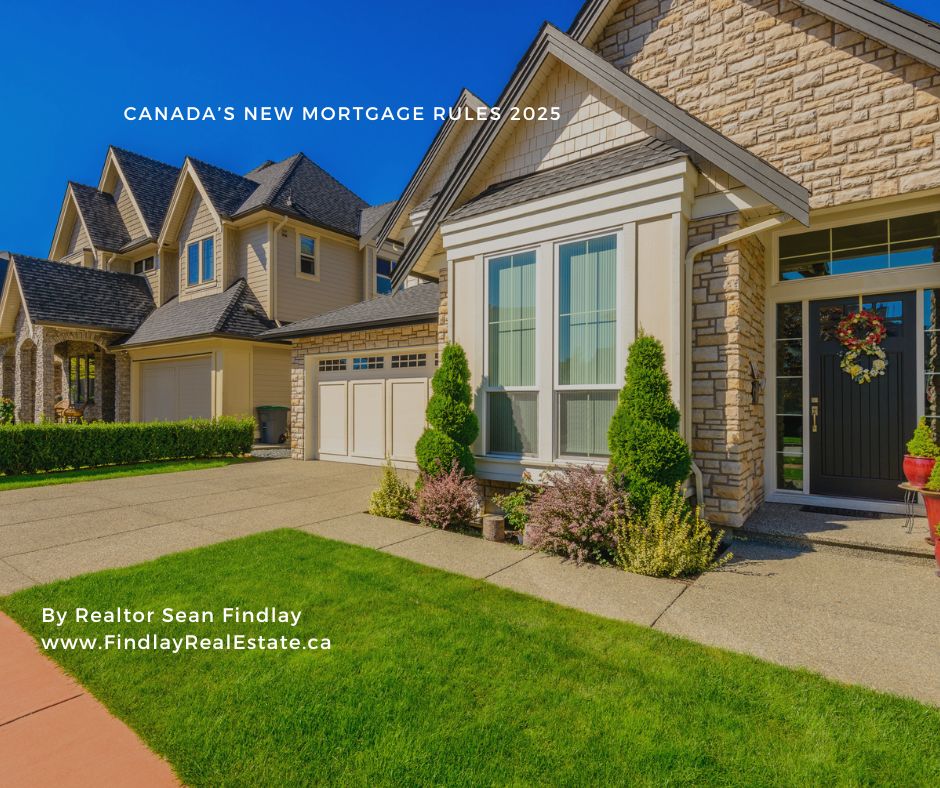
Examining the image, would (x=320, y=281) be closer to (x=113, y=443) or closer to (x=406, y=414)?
(x=113, y=443)

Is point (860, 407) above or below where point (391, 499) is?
above

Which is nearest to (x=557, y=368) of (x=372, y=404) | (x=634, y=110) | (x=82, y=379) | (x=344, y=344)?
(x=634, y=110)

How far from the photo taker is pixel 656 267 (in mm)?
5211

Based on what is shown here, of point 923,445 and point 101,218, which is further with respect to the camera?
point 101,218

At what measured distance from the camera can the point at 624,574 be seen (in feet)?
14.7

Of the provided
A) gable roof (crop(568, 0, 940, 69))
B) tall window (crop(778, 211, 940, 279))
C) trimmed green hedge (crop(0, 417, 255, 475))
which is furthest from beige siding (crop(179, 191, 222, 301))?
gable roof (crop(568, 0, 940, 69))

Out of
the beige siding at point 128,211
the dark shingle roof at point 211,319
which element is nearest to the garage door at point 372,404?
the dark shingle roof at point 211,319

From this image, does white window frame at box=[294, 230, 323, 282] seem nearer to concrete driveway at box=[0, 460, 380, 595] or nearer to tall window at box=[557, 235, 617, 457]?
concrete driveway at box=[0, 460, 380, 595]

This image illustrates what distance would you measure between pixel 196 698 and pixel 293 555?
229 centimetres

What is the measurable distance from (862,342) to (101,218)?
2436 centimetres

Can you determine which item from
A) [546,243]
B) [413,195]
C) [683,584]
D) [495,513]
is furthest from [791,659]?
[413,195]

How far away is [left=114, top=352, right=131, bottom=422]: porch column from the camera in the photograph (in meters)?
16.7

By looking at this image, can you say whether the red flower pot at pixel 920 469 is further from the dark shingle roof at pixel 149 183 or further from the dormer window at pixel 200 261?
the dark shingle roof at pixel 149 183

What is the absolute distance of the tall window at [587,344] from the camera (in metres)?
5.50
